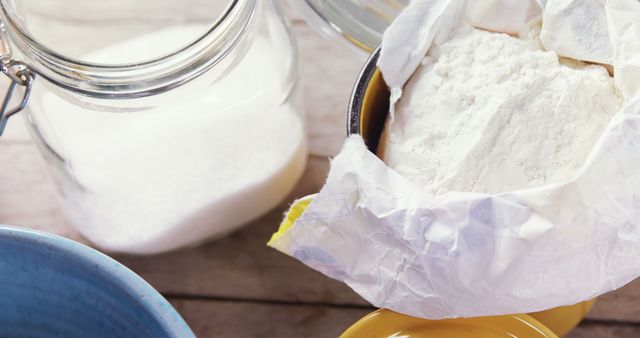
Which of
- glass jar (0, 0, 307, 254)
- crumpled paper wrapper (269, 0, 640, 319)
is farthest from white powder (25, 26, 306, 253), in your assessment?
crumpled paper wrapper (269, 0, 640, 319)

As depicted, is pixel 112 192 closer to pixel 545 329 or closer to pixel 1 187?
pixel 1 187

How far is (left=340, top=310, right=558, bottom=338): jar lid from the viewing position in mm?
436

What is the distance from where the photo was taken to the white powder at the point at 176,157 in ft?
1.68

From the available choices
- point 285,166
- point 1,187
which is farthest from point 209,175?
point 1,187

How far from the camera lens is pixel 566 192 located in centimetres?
38

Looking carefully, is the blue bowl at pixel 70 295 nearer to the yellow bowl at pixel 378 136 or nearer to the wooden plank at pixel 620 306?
the yellow bowl at pixel 378 136

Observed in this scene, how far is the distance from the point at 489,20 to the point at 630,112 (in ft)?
0.33

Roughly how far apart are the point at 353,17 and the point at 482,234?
246mm

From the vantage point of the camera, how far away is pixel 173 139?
0.51m

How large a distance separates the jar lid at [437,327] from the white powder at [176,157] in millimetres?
126

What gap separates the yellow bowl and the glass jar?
0.08 metres

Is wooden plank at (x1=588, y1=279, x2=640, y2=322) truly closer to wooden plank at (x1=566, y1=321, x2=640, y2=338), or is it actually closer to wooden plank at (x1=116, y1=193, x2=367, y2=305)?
wooden plank at (x1=566, y1=321, x2=640, y2=338)

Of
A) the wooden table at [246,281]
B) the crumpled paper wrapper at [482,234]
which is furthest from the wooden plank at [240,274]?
the crumpled paper wrapper at [482,234]

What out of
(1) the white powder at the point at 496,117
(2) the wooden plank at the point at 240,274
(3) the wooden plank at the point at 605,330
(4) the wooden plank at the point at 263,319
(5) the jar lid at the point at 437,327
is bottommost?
(3) the wooden plank at the point at 605,330
